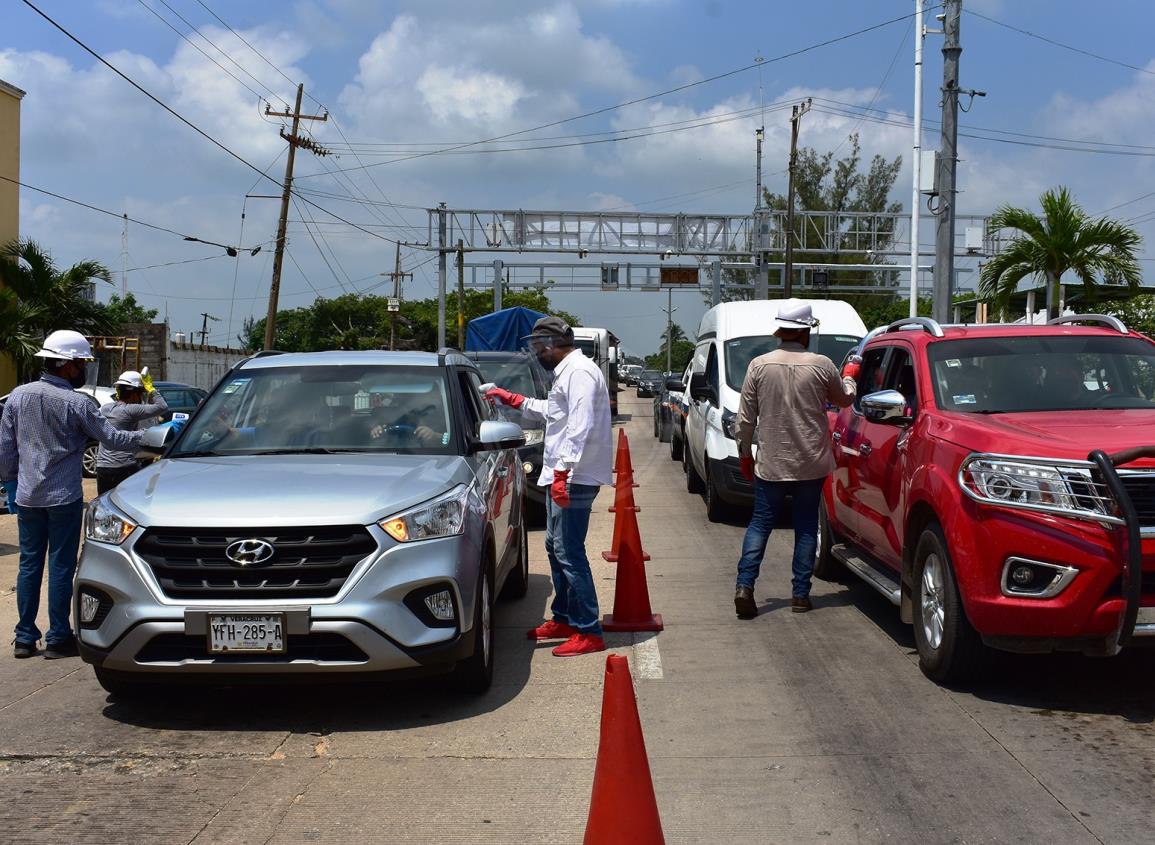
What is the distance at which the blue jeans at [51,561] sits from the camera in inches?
264

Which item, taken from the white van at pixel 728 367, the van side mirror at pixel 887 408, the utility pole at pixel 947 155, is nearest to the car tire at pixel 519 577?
the van side mirror at pixel 887 408

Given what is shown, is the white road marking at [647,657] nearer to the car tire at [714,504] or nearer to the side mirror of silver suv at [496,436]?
the side mirror of silver suv at [496,436]

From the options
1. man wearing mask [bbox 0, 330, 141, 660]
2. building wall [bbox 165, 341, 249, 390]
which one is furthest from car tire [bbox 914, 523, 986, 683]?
building wall [bbox 165, 341, 249, 390]

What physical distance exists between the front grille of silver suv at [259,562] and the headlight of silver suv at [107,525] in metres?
0.18

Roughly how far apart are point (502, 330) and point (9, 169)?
12290 millimetres

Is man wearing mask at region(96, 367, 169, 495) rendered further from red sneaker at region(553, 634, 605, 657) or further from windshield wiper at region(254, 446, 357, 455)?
red sneaker at region(553, 634, 605, 657)

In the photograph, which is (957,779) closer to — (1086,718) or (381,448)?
(1086,718)

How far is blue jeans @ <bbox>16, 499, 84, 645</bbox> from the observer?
670cm

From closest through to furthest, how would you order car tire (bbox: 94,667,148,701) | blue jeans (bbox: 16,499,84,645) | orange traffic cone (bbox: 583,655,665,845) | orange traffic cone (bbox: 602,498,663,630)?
orange traffic cone (bbox: 583,655,665,845) < car tire (bbox: 94,667,148,701) < blue jeans (bbox: 16,499,84,645) < orange traffic cone (bbox: 602,498,663,630)

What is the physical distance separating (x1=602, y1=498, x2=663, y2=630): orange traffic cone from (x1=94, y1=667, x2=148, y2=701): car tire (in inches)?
108

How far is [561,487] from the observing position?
6.45 meters

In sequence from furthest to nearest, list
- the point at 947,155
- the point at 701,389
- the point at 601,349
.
→ the point at 601,349
the point at 947,155
the point at 701,389

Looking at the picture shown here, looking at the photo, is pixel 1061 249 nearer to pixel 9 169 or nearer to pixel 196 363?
pixel 9 169

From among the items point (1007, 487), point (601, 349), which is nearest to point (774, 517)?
point (1007, 487)
